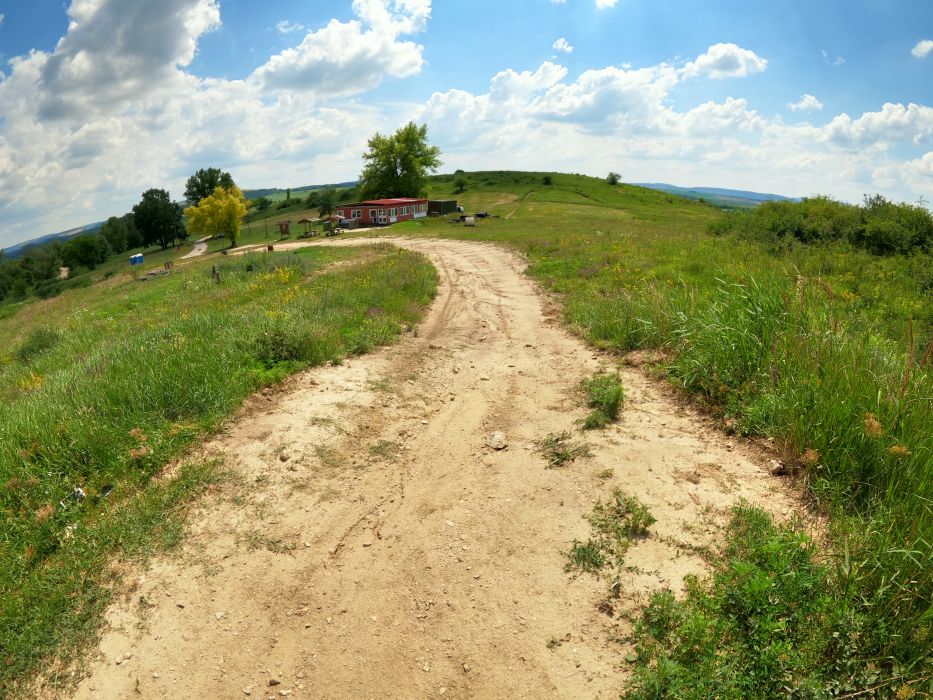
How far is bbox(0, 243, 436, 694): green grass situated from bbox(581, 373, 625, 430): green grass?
185 inches

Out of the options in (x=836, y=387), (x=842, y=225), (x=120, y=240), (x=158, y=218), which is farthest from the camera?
(x=120, y=240)

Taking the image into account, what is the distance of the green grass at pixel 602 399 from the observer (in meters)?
6.80

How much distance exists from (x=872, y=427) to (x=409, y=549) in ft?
15.2

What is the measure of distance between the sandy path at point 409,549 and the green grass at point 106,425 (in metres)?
0.48

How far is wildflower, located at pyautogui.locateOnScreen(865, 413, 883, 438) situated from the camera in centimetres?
471

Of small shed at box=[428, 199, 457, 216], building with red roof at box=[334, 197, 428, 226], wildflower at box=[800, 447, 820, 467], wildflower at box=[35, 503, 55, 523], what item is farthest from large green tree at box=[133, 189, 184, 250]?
wildflower at box=[800, 447, 820, 467]

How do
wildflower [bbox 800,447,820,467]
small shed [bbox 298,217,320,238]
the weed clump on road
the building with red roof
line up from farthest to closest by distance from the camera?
the building with red roof → small shed [bbox 298,217,320,238] → wildflower [bbox 800,447,820,467] → the weed clump on road

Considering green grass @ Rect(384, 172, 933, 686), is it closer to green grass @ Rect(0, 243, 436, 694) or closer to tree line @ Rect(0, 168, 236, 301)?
green grass @ Rect(0, 243, 436, 694)

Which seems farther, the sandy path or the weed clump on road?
the weed clump on road

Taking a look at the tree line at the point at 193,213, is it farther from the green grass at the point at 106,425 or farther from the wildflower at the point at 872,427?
the wildflower at the point at 872,427

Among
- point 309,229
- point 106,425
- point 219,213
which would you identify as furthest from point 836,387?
point 219,213

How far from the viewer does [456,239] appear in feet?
114

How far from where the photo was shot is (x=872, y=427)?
477 cm

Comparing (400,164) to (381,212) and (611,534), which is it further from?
(611,534)
